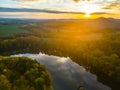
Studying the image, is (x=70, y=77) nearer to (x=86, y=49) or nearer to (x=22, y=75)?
(x=22, y=75)

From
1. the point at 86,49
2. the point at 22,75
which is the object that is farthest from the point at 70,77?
the point at 86,49

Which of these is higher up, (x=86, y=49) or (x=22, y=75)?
(x=22, y=75)

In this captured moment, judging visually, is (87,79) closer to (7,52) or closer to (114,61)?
(114,61)

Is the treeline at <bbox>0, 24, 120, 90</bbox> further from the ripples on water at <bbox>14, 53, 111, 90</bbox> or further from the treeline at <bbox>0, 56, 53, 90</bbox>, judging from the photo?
the treeline at <bbox>0, 56, 53, 90</bbox>

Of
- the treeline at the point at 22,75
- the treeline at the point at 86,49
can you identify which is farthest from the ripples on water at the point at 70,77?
the treeline at the point at 22,75

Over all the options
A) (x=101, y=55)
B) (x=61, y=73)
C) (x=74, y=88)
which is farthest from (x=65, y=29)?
(x=74, y=88)
